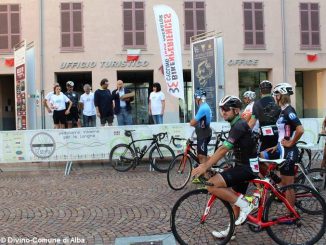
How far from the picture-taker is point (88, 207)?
Result: 712 centimetres

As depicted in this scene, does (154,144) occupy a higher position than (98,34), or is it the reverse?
(98,34)

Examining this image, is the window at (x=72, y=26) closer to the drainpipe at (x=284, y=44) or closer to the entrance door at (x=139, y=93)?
the entrance door at (x=139, y=93)

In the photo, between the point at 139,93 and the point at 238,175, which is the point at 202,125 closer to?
the point at 238,175

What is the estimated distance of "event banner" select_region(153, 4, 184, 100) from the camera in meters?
13.4

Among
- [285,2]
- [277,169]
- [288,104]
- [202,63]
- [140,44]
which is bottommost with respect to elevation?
[277,169]

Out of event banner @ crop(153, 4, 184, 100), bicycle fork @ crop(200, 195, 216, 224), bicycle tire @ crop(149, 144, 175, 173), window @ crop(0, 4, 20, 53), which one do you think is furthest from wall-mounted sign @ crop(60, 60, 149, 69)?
bicycle fork @ crop(200, 195, 216, 224)

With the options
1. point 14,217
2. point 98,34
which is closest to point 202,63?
point 14,217

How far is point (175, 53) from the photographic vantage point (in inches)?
532

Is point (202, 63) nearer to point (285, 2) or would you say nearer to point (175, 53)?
point (175, 53)

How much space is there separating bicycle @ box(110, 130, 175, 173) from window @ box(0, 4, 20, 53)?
47.6ft

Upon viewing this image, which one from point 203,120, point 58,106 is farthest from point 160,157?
point 58,106

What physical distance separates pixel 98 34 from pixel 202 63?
404 inches

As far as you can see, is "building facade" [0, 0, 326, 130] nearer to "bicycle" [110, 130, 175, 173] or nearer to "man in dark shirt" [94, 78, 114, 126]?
"man in dark shirt" [94, 78, 114, 126]

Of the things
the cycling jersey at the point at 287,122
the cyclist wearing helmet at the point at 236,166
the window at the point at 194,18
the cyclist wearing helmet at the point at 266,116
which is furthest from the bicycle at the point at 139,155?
the window at the point at 194,18
